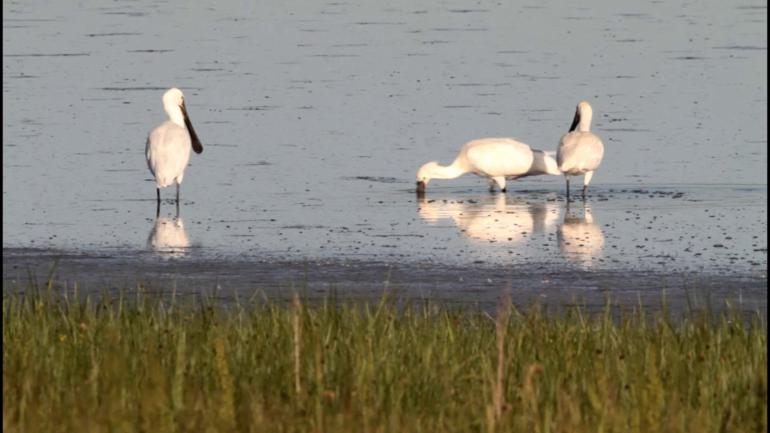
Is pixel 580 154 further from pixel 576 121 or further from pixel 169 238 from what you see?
pixel 169 238

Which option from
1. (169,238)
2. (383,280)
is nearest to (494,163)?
(169,238)

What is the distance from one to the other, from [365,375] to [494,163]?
38.8 ft

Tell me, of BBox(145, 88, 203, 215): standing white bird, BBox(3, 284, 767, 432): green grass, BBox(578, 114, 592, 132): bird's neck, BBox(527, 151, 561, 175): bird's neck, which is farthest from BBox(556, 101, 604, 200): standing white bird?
BBox(3, 284, 767, 432): green grass

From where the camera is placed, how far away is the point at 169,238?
13820 mm

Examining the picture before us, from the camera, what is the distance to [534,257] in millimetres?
12750

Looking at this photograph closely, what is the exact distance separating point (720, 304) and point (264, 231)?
4.47 metres

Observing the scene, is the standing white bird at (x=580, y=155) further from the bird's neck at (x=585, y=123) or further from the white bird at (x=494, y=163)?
the bird's neck at (x=585, y=123)

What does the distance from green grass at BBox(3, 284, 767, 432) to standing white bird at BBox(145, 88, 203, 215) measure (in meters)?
8.68

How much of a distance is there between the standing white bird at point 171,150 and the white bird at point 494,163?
220 cm

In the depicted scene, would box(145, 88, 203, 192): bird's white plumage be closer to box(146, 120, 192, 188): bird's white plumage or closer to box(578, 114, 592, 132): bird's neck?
box(146, 120, 192, 188): bird's white plumage

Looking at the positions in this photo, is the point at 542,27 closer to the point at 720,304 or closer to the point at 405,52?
the point at 405,52

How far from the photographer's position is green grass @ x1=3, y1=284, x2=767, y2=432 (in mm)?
5500

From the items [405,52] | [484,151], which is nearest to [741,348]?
[484,151]

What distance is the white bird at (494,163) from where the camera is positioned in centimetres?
1780
